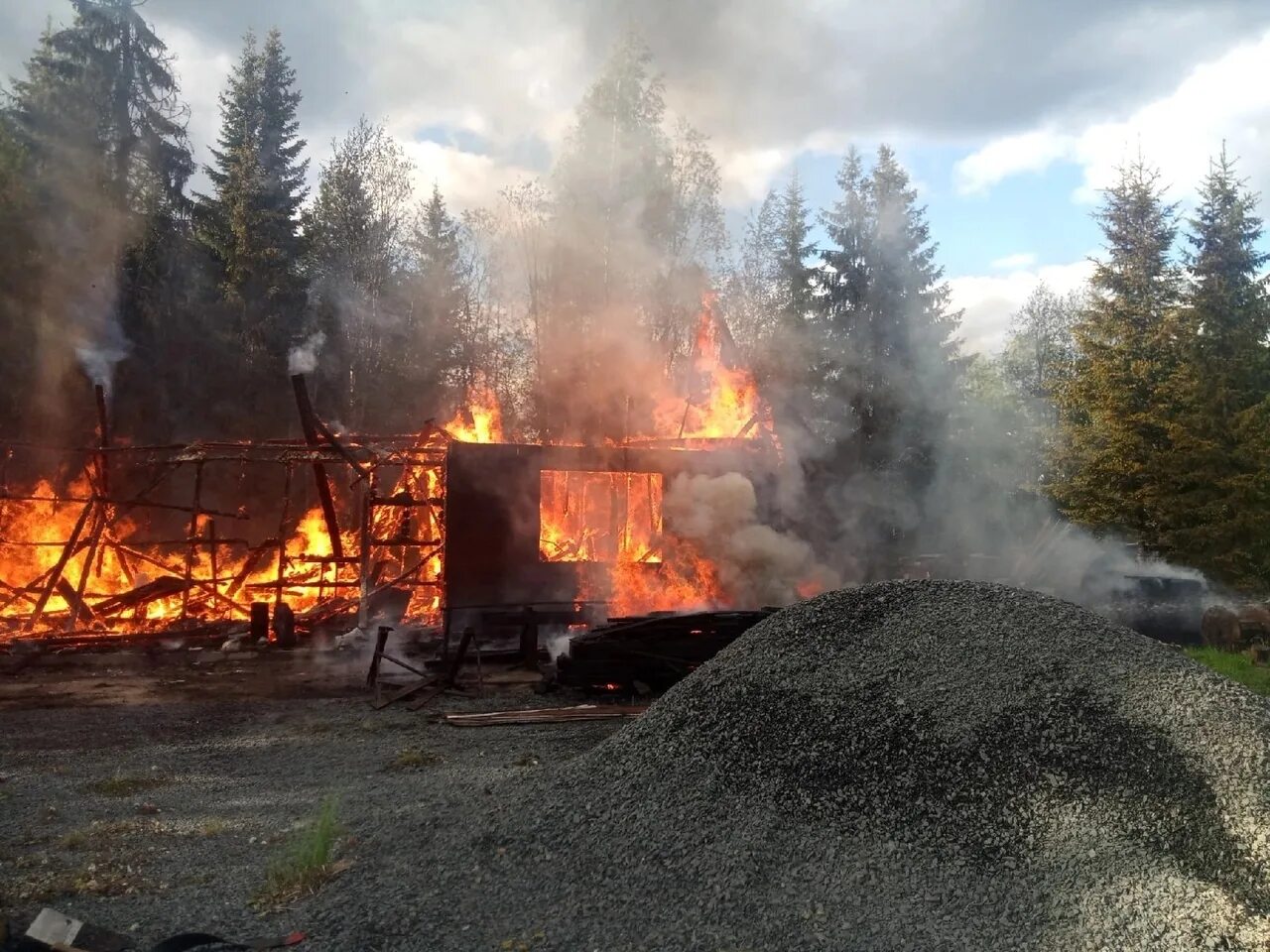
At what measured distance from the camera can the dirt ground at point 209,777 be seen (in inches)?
189

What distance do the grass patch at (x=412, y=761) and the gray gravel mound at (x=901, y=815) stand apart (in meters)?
1.93

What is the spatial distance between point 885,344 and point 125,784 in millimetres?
23726

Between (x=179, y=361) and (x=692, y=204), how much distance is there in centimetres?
1639

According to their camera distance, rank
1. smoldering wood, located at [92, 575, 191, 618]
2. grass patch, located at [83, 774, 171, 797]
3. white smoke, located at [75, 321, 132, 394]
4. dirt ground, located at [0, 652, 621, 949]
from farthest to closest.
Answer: white smoke, located at [75, 321, 132, 394]
smoldering wood, located at [92, 575, 191, 618]
grass patch, located at [83, 774, 171, 797]
dirt ground, located at [0, 652, 621, 949]

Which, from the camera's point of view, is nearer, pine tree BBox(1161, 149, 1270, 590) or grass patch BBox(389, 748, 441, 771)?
grass patch BBox(389, 748, 441, 771)

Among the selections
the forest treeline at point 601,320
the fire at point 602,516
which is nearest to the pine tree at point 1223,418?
the forest treeline at point 601,320

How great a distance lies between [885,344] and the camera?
2623 centimetres

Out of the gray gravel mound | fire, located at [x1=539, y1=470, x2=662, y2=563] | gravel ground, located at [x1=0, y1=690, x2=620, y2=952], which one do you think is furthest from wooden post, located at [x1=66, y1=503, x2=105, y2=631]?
the gray gravel mound

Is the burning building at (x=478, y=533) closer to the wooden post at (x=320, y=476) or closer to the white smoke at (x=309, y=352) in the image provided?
the wooden post at (x=320, y=476)

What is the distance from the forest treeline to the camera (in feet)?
60.6

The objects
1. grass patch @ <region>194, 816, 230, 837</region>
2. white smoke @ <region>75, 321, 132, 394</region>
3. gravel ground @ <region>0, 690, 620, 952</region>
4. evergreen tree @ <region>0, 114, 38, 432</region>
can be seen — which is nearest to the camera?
gravel ground @ <region>0, 690, 620, 952</region>

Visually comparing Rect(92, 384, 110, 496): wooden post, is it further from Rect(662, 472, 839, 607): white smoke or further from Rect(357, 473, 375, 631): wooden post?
Rect(662, 472, 839, 607): white smoke

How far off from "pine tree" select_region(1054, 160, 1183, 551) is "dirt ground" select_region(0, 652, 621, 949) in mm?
14906

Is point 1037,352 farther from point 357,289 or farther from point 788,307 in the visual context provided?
point 357,289
